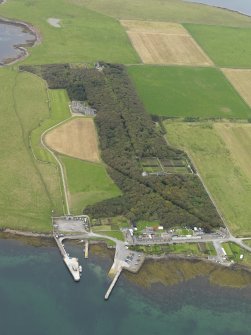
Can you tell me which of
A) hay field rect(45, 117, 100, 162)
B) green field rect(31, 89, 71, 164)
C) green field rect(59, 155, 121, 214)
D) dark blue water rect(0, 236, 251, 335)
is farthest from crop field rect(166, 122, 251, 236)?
green field rect(31, 89, 71, 164)

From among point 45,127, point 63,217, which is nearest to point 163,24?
point 45,127

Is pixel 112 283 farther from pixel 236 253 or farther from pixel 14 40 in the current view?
pixel 14 40

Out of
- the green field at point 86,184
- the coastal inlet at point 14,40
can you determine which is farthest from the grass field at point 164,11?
the green field at point 86,184

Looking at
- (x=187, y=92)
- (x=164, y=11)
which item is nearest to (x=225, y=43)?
(x=164, y=11)

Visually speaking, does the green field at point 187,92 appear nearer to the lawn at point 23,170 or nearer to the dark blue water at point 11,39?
the lawn at point 23,170

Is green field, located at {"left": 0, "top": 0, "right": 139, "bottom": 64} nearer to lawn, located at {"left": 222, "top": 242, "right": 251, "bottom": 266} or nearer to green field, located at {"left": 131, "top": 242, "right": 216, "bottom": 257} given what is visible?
green field, located at {"left": 131, "top": 242, "right": 216, "bottom": 257}

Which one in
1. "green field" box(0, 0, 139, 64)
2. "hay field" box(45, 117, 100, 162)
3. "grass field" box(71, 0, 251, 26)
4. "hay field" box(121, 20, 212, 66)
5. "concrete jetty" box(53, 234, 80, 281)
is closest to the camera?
"concrete jetty" box(53, 234, 80, 281)
